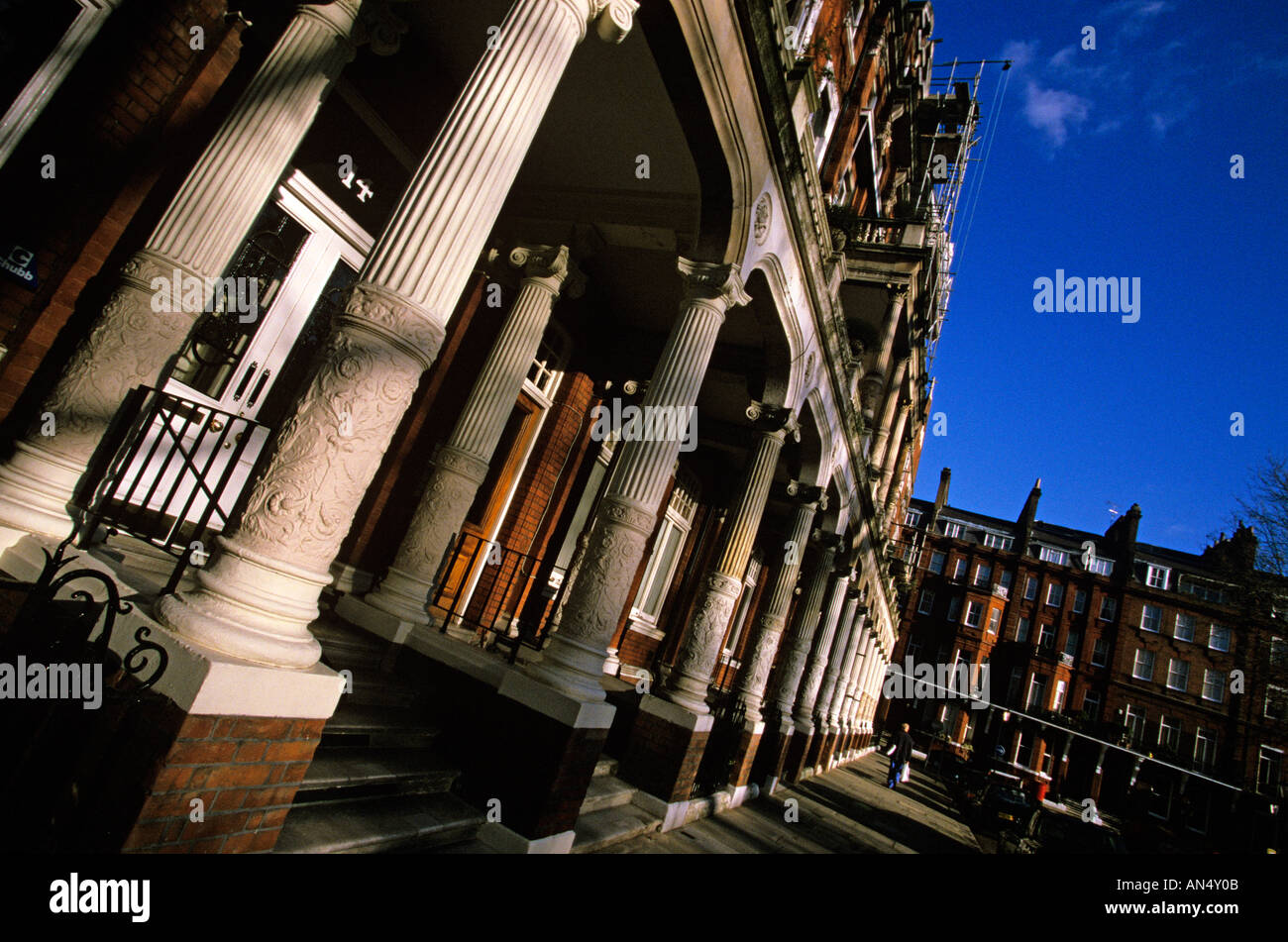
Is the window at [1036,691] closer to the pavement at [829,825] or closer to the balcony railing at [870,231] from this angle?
the pavement at [829,825]

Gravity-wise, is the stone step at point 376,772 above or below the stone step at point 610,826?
above

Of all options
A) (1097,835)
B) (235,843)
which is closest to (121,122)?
(235,843)

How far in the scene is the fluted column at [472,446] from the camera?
5.43 m

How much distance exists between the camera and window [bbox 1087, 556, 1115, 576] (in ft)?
131

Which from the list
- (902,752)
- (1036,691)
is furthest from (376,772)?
(1036,691)

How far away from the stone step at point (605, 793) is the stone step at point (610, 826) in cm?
4

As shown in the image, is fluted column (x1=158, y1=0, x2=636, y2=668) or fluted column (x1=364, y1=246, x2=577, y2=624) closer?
fluted column (x1=158, y1=0, x2=636, y2=668)

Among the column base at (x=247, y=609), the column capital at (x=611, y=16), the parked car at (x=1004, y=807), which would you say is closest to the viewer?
the column base at (x=247, y=609)

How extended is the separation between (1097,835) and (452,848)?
1277cm

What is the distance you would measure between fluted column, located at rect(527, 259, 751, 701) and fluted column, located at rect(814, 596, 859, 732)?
1078cm

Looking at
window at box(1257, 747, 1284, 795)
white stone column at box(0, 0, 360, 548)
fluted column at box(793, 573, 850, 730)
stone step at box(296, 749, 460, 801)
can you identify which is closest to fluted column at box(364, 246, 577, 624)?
stone step at box(296, 749, 460, 801)

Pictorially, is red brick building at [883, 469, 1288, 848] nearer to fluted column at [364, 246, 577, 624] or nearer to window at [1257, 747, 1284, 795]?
window at [1257, 747, 1284, 795]

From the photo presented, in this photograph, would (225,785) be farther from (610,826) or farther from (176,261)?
(610,826)

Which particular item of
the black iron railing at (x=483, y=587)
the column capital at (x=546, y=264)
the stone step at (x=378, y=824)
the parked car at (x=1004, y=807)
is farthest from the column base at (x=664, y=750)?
the parked car at (x=1004, y=807)
